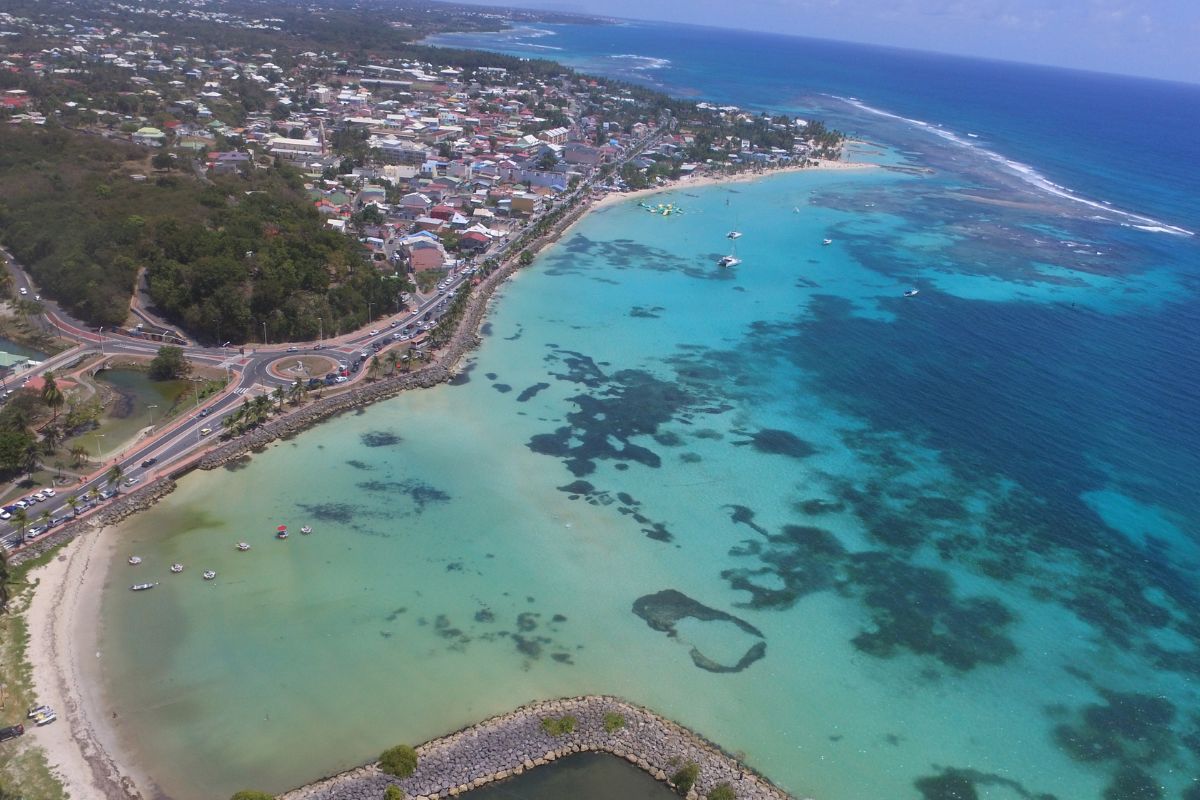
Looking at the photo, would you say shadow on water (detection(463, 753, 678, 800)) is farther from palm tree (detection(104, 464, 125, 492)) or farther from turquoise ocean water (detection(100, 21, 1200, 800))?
palm tree (detection(104, 464, 125, 492))

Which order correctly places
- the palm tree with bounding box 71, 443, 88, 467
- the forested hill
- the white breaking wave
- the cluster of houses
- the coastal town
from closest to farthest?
1. the palm tree with bounding box 71, 443, 88, 467
2. the coastal town
3. the forested hill
4. the cluster of houses
5. the white breaking wave

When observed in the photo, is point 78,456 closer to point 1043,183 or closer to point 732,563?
point 732,563

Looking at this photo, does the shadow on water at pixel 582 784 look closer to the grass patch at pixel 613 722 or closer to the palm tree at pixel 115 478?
the grass patch at pixel 613 722

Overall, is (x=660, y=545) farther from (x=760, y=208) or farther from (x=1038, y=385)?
(x=760, y=208)

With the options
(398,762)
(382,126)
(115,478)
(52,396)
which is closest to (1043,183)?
(382,126)

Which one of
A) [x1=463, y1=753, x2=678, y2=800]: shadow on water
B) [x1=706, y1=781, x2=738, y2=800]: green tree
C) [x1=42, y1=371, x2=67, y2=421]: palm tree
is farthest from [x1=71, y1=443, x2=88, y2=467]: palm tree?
[x1=706, y1=781, x2=738, y2=800]: green tree
